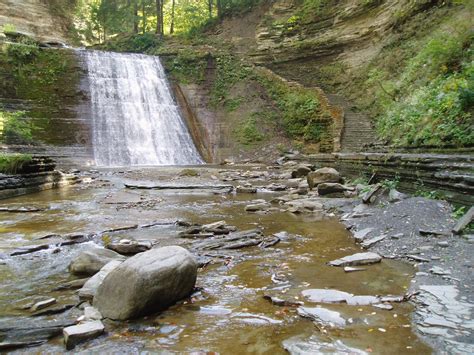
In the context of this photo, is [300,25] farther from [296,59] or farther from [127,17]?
[127,17]

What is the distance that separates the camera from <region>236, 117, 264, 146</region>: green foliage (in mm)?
22406

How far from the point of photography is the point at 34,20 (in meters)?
32.3

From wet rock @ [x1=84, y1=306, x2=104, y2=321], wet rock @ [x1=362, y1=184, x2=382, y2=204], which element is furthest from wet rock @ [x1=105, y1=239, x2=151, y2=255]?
wet rock @ [x1=362, y1=184, x2=382, y2=204]

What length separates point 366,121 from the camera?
18391 millimetres

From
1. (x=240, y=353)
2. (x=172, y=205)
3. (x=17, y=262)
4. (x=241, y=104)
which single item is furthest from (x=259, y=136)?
(x=240, y=353)

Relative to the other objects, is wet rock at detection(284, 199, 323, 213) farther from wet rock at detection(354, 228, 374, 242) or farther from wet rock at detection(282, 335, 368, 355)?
wet rock at detection(282, 335, 368, 355)

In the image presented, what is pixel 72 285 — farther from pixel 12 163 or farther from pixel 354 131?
pixel 354 131

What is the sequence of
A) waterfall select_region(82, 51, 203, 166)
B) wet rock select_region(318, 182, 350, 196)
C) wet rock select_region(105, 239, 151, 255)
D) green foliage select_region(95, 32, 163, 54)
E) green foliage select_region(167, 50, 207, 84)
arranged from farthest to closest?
1. green foliage select_region(95, 32, 163, 54)
2. green foliage select_region(167, 50, 207, 84)
3. waterfall select_region(82, 51, 203, 166)
4. wet rock select_region(318, 182, 350, 196)
5. wet rock select_region(105, 239, 151, 255)

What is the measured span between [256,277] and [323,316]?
1.10m

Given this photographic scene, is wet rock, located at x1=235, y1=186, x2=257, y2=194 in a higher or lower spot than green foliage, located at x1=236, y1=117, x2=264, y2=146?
lower

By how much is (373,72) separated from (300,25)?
1045cm

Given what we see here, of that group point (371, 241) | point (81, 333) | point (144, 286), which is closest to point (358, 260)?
point (371, 241)

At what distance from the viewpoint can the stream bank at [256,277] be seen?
2551 millimetres

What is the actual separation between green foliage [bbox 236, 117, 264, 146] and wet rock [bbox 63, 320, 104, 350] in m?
20.0
